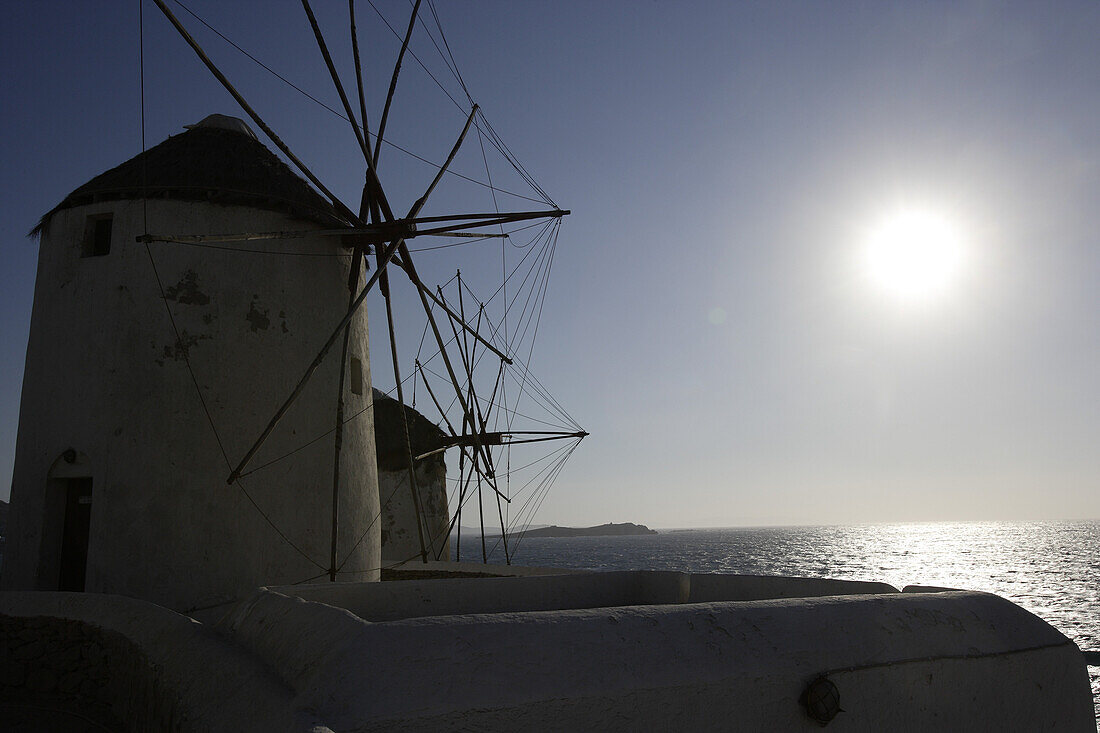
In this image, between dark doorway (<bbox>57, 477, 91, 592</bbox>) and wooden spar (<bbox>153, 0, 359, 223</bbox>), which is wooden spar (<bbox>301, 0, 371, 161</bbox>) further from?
dark doorway (<bbox>57, 477, 91, 592</bbox>)

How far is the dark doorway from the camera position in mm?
8508

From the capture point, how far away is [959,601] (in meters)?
5.26

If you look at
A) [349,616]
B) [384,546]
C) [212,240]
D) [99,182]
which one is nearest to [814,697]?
[349,616]

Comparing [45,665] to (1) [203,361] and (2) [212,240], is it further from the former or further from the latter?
(2) [212,240]

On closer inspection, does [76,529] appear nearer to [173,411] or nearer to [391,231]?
[173,411]

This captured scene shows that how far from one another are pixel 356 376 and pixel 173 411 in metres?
2.65

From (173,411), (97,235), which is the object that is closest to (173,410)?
(173,411)

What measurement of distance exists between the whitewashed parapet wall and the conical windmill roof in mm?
124

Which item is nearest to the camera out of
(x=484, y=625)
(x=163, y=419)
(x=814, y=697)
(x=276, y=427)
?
(x=484, y=625)

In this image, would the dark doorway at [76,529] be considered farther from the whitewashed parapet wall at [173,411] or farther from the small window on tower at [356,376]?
the small window on tower at [356,376]

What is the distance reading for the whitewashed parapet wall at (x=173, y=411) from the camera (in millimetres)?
8125

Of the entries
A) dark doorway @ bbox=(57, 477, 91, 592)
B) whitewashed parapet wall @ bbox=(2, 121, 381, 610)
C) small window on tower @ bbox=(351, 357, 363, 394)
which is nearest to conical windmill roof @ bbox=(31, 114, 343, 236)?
whitewashed parapet wall @ bbox=(2, 121, 381, 610)

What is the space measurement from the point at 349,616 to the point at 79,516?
6.21 metres

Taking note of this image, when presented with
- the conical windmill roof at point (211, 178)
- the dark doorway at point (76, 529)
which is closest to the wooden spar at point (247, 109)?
the conical windmill roof at point (211, 178)
